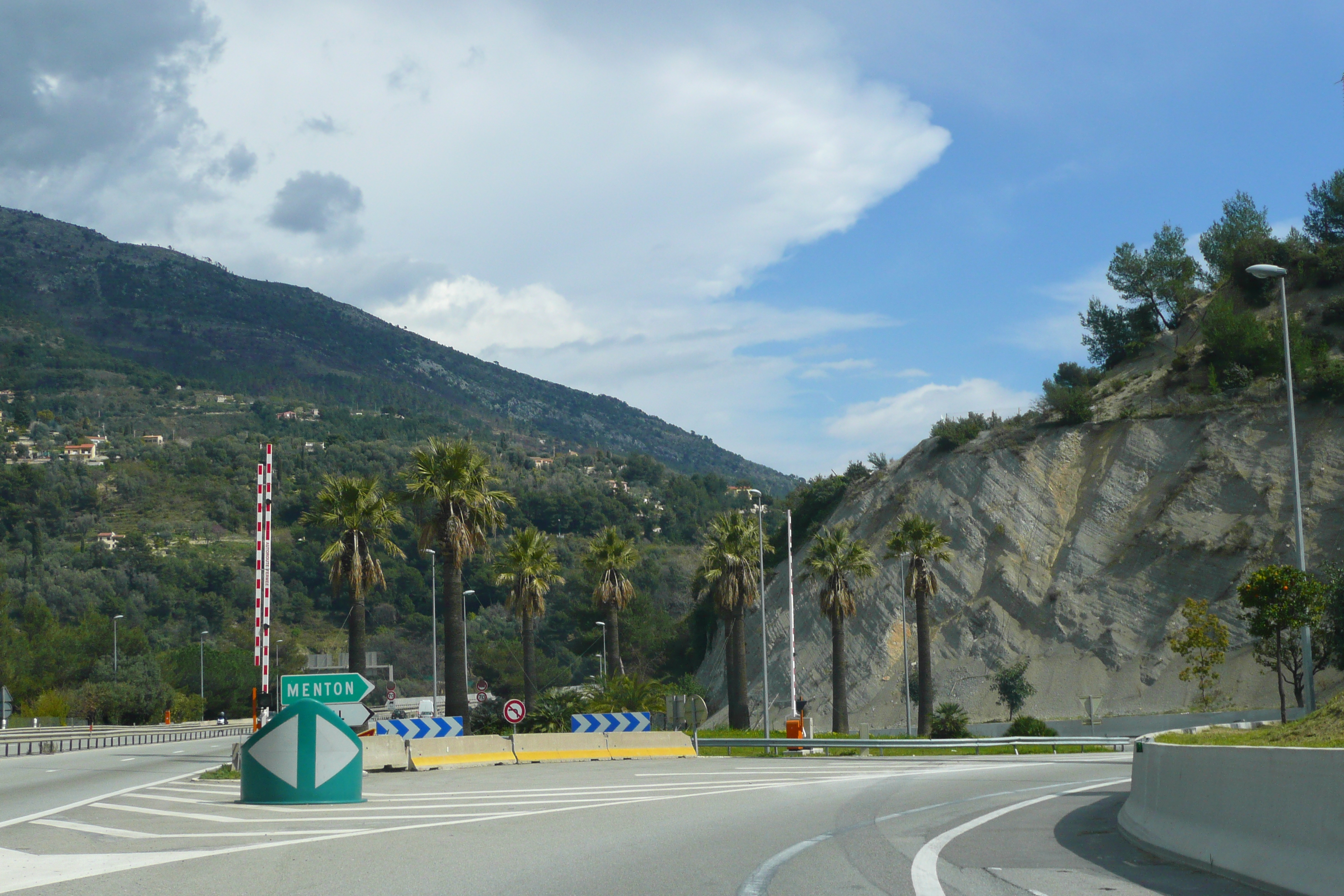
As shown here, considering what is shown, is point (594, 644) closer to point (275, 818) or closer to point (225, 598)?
point (225, 598)

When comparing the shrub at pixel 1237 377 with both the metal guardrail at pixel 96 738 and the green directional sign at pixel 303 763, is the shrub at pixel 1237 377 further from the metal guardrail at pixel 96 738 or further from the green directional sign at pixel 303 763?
the green directional sign at pixel 303 763

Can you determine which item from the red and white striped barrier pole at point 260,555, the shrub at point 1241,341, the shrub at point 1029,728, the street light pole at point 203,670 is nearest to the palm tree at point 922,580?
the shrub at point 1029,728

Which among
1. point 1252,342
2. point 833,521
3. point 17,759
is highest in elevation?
point 1252,342

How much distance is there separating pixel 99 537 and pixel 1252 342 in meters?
116

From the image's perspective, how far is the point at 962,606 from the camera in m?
64.1

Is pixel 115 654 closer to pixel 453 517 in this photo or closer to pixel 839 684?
pixel 453 517

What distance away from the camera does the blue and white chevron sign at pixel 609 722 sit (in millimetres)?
31266

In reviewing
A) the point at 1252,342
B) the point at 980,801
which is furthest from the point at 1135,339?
the point at 980,801

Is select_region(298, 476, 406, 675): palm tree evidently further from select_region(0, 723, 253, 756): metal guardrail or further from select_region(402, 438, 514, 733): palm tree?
select_region(0, 723, 253, 756): metal guardrail

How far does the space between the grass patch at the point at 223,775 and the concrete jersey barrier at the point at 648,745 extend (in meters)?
10.0

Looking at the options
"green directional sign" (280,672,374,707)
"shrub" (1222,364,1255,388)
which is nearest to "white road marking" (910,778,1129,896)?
"green directional sign" (280,672,374,707)

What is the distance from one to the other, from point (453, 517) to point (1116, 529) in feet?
131

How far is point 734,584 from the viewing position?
167 ft

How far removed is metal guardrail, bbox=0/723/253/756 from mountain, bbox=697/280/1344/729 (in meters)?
31.4
